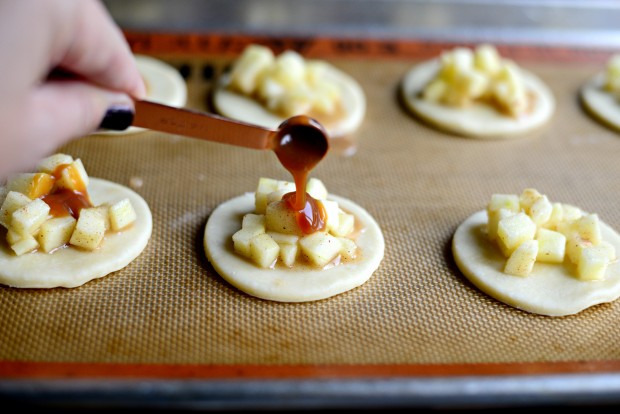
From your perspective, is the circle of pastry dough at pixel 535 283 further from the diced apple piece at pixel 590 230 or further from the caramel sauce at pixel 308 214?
the caramel sauce at pixel 308 214

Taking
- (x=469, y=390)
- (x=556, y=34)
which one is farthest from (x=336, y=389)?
(x=556, y=34)

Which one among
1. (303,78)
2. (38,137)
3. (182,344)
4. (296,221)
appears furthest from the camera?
(303,78)

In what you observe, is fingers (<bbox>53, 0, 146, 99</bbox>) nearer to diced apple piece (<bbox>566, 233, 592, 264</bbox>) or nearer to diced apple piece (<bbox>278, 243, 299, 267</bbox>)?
diced apple piece (<bbox>278, 243, 299, 267</bbox>)

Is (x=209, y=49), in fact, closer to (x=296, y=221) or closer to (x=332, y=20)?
(x=332, y=20)

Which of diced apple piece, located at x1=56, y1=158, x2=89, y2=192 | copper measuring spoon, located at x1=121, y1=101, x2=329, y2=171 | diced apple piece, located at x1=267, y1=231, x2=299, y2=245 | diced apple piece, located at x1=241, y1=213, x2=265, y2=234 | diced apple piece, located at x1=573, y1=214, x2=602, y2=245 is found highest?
copper measuring spoon, located at x1=121, y1=101, x2=329, y2=171

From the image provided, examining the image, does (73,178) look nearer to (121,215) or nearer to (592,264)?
(121,215)

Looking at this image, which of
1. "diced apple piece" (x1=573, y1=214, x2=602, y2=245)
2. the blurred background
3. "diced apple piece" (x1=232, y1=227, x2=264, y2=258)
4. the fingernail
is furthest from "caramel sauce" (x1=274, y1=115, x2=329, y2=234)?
the blurred background

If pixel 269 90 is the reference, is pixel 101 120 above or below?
above
